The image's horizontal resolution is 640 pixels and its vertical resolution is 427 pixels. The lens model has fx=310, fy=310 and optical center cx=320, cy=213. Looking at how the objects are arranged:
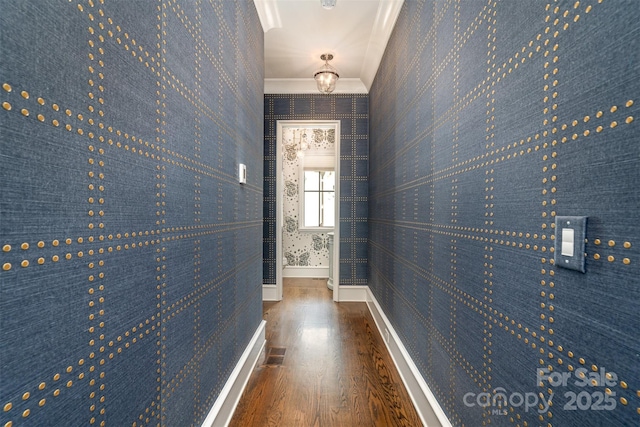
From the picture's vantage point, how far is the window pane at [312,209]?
562cm

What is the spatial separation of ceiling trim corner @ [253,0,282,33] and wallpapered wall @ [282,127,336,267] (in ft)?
9.24

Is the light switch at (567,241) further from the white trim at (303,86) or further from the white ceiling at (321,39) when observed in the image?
the white trim at (303,86)

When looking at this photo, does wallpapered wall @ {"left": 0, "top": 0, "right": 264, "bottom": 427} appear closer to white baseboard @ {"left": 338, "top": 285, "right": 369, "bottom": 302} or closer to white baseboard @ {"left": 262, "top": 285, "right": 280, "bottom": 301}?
white baseboard @ {"left": 262, "top": 285, "right": 280, "bottom": 301}

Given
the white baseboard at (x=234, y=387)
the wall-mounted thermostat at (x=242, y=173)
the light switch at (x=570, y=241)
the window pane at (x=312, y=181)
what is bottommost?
the white baseboard at (x=234, y=387)

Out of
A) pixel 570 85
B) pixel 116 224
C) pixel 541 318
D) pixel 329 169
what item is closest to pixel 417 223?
pixel 541 318

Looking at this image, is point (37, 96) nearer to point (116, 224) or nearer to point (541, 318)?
point (116, 224)

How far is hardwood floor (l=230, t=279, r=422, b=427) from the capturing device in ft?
5.50

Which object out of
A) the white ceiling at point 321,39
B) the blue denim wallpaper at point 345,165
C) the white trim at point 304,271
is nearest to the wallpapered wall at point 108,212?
the white ceiling at point 321,39

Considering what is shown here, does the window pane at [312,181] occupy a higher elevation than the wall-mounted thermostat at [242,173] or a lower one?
higher

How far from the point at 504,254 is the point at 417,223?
90 cm

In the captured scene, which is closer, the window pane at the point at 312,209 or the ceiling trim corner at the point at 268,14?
the ceiling trim corner at the point at 268,14

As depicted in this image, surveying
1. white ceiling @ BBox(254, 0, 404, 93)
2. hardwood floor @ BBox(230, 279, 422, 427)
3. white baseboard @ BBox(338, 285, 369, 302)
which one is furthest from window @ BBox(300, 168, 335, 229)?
hardwood floor @ BBox(230, 279, 422, 427)

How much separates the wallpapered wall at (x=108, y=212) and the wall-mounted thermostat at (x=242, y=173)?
1.39ft

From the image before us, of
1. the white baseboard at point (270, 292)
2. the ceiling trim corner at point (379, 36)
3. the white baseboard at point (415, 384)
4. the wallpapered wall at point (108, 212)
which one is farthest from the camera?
the white baseboard at point (270, 292)
